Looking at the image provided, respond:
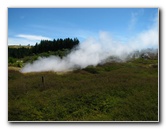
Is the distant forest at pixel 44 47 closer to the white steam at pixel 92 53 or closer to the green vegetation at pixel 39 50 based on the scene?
the green vegetation at pixel 39 50

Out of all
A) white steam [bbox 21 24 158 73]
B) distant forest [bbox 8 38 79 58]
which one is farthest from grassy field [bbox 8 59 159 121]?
distant forest [bbox 8 38 79 58]

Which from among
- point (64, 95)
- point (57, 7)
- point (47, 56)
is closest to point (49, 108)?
point (64, 95)

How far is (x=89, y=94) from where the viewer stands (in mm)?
4230

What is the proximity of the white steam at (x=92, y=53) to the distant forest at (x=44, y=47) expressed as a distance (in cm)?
11

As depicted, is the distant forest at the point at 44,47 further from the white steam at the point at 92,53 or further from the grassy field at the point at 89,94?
the grassy field at the point at 89,94

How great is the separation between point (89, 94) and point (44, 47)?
0.94 meters

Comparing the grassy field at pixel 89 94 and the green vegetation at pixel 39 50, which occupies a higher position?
the green vegetation at pixel 39 50

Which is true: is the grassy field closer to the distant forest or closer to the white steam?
the white steam

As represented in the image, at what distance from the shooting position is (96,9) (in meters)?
4.18

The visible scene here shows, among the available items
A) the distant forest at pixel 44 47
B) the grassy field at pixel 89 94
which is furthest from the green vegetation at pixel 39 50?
the grassy field at pixel 89 94

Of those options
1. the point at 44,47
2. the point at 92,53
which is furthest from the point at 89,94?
the point at 44,47

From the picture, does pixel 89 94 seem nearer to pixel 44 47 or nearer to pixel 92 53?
pixel 92 53

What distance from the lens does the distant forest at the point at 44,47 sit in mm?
4180

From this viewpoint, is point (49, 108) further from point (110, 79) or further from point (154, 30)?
point (154, 30)
